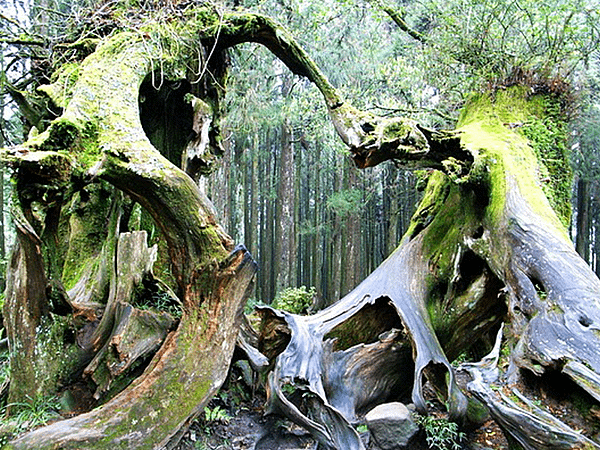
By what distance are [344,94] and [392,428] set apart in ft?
26.4

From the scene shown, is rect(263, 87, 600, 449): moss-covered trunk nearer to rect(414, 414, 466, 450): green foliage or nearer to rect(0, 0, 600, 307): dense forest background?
rect(414, 414, 466, 450): green foliage

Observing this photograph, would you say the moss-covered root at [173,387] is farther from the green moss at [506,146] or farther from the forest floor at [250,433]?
the green moss at [506,146]

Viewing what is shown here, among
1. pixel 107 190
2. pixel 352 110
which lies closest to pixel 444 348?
pixel 352 110

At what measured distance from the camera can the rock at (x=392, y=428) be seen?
13.5 ft

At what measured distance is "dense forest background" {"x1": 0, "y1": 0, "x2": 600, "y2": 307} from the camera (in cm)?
590

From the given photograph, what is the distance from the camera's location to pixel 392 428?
4.16 m

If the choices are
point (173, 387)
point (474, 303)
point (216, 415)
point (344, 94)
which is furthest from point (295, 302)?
point (173, 387)

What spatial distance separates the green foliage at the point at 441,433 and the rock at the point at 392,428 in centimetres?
11

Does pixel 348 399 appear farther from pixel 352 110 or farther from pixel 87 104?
pixel 87 104

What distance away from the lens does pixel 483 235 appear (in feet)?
16.0

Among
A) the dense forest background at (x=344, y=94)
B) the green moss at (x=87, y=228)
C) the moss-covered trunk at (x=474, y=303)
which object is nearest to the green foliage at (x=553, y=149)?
the moss-covered trunk at (x=474, y=303)

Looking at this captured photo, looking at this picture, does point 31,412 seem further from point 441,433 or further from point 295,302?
point 295,302

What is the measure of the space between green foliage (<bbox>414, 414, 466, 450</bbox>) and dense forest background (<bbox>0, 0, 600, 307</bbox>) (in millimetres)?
4394

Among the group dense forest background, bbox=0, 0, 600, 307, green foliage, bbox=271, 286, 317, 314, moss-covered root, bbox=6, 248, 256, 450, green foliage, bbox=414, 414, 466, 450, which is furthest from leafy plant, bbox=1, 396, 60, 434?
green foliage, bbox=271, 286, 317, 314
